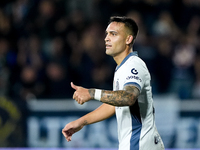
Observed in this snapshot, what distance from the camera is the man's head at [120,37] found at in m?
3.69

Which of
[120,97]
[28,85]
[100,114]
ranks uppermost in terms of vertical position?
[120,97]

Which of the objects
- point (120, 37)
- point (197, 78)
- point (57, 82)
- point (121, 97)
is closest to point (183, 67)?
point (197, 78)

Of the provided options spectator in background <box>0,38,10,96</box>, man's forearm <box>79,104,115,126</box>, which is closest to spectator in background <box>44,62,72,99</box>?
spectator in background <box>0,38,10,96</box>

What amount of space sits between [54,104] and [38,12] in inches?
99.3

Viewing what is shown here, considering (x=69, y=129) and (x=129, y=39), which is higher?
(x=129, y=39)

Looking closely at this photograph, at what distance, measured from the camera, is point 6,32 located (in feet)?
27.0

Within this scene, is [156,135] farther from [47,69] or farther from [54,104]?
[47,69]

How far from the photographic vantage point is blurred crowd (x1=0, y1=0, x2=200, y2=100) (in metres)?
7.61

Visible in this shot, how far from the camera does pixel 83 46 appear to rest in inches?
323

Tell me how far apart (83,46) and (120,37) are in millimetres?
4559

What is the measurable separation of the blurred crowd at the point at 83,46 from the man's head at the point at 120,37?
3720mm

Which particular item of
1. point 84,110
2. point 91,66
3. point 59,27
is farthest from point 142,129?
point 59,27

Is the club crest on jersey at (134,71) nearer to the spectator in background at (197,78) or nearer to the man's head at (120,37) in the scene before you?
the man's head at (120,37)

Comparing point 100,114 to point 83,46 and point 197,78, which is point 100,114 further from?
point 197,78
